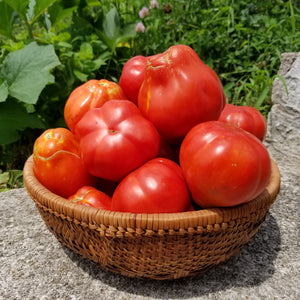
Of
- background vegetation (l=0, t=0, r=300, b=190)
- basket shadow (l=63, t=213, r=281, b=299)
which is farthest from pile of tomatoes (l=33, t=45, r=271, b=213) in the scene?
background vegetation (l=0, t=0, r=300, b=190)

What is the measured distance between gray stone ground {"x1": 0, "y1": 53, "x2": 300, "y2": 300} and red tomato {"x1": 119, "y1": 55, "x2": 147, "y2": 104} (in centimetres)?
64

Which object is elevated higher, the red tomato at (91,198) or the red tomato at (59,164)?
the red tomato at (59,164)

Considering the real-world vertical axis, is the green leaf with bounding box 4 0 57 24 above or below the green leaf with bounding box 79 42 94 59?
above

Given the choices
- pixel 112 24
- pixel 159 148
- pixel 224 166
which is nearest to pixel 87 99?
pixel 159 148

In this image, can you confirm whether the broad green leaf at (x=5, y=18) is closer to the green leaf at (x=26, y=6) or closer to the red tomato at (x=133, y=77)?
the green leaf at (x=26, y=6)

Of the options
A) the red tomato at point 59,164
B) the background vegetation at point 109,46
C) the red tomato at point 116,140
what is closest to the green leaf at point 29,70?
the background vegetation at point 109,46

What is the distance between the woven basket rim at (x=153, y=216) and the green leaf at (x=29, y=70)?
36.9 inches

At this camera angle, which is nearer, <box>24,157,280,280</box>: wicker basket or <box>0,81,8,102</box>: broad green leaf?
<box>24,157,280,280</box>: wicker basket

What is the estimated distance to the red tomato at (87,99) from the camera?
52.8 inches

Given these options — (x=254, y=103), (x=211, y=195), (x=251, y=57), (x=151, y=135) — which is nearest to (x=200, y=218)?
(x=211, y=195)

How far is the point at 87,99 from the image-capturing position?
53.1 inches

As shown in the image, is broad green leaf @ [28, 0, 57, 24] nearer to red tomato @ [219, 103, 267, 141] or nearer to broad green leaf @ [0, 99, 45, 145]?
broad green leaf @ [0, 99, 45, 145]

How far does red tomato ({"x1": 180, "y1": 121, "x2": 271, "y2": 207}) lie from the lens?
3.27 ft

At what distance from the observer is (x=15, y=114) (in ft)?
7.00
